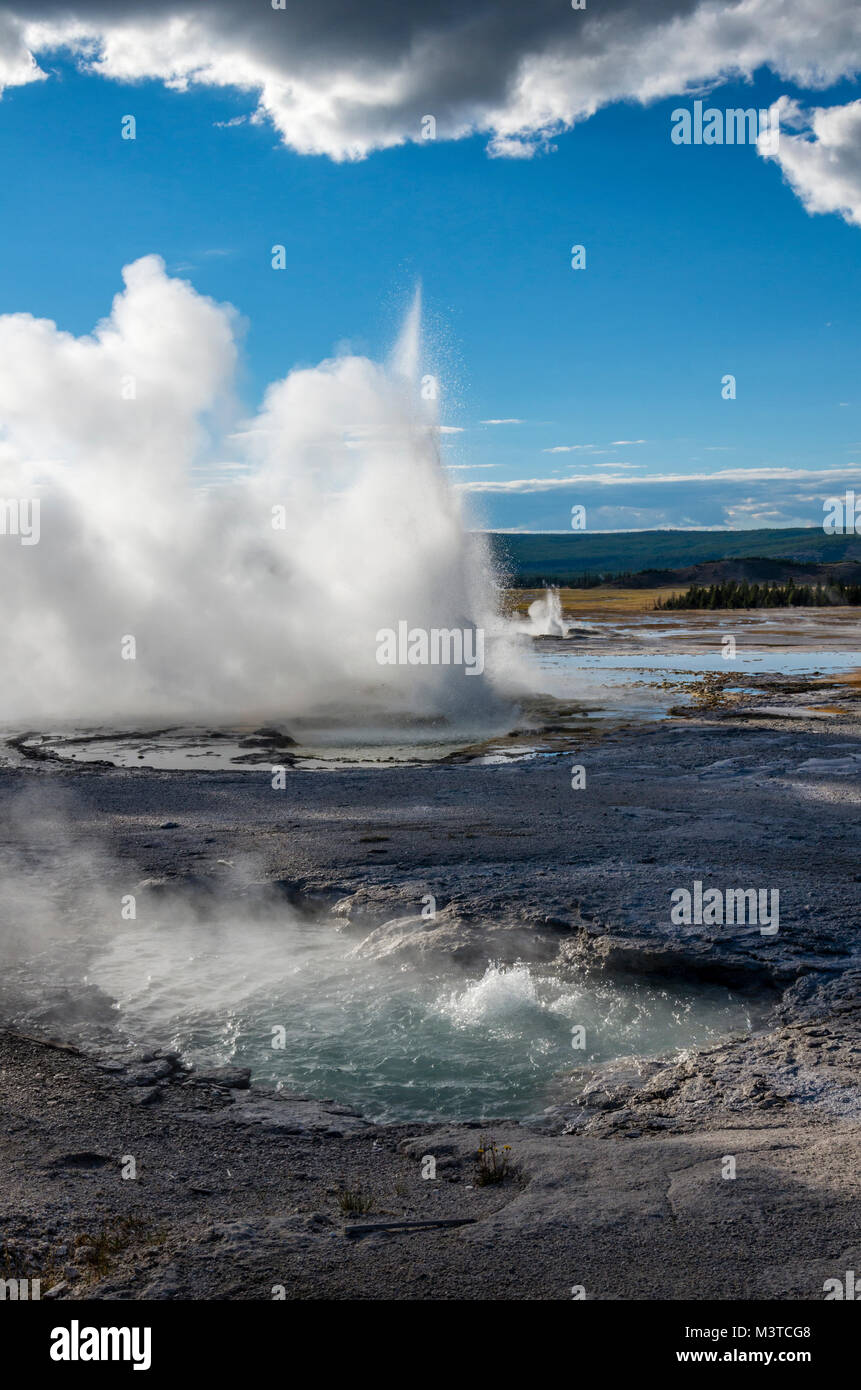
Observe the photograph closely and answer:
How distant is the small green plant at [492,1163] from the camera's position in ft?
15.5

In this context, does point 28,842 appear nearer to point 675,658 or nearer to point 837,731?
point 837,731

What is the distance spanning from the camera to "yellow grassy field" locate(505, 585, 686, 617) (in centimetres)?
8231

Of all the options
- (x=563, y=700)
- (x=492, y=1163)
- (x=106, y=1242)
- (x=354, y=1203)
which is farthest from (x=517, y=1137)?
(x=563, y=700)

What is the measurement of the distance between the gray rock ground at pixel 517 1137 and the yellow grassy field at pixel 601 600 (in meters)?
60.9

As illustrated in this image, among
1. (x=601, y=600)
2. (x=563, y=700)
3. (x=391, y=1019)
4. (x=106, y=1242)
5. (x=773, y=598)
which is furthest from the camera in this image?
(x=601, y=600)

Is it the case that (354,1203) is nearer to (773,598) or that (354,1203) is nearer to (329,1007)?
(329,1007)

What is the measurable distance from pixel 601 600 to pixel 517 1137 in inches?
3840

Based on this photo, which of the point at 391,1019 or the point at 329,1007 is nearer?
the point at 391,1019

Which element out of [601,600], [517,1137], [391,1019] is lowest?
[517,1137]

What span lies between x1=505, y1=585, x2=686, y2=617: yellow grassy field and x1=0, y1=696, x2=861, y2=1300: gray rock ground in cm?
6092

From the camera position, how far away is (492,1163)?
4887 millimetres

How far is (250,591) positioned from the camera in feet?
86.6

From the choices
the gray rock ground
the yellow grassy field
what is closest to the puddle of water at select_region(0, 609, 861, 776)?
the gray rock ground

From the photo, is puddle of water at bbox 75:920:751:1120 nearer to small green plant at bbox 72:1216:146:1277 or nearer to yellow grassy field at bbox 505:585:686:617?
small green plant at bbox 72:1216:146:1277
